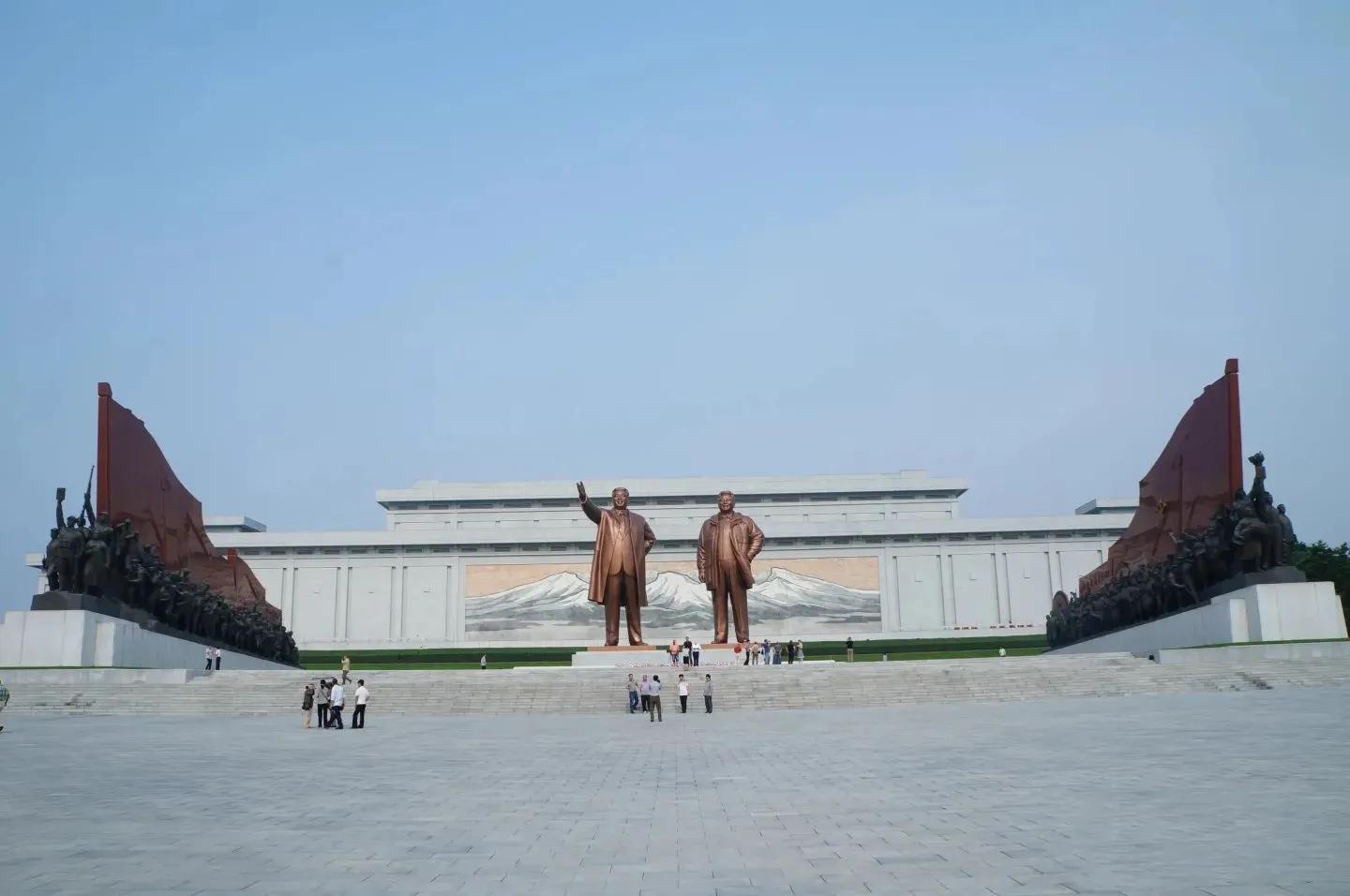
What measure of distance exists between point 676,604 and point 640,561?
24.3 metres

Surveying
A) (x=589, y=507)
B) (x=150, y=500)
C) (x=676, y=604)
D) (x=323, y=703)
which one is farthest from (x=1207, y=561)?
(x=676, y=604)

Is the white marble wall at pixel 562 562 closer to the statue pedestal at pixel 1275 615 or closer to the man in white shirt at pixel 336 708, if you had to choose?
the statue pedestal at pixel 1275 615

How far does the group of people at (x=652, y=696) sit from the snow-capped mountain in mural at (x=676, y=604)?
2756 cm

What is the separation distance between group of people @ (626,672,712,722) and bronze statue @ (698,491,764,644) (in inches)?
167

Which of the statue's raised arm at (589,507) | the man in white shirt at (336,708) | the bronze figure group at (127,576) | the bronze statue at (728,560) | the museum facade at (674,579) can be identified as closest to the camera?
the man in white shirt at (336,708)

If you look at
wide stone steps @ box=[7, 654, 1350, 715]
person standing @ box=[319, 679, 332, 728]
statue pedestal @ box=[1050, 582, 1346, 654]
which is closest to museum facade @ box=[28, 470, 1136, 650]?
statue pedestal @ box=[1050, 582, 1346, 654]

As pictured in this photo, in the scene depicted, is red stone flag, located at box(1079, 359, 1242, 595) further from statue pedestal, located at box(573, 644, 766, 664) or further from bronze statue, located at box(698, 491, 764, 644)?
statue pedestal, located at box(573, 644, 766, 664)

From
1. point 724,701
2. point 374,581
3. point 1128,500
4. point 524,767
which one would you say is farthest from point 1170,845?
point 1128,500

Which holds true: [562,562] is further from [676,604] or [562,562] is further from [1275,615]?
[1275,615]

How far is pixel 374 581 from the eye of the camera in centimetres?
4822

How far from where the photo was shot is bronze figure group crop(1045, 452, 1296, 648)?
1995 centimetres

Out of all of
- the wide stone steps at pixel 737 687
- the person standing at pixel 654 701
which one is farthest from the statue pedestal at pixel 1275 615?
the person standing at pixel 654 701

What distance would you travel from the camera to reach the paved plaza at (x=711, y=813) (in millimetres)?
4547

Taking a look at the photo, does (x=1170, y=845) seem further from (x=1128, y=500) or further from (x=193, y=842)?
(x=1128, y=500)
